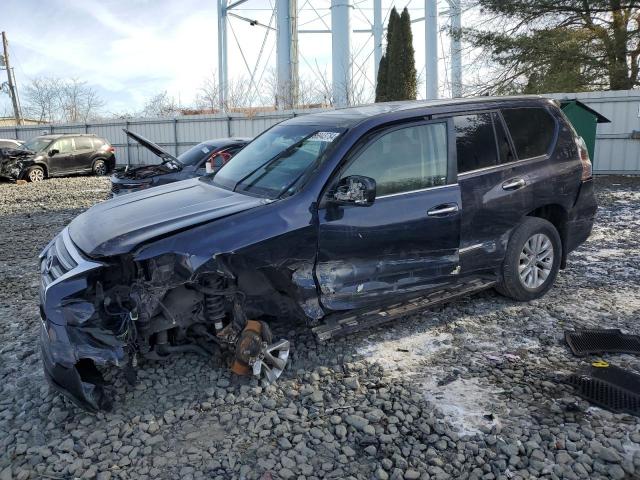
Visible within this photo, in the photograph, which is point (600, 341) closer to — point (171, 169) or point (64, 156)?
point (171, 169)

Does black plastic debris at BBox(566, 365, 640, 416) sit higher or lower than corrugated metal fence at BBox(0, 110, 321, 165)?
lower

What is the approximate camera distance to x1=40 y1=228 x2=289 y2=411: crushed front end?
303 cm

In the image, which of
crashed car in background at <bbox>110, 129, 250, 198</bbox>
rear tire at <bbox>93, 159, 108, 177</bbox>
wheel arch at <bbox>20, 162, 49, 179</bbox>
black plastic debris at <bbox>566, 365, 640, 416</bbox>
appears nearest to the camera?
black plastic debris at <bbox>566, 365, 640, 416</bbox>

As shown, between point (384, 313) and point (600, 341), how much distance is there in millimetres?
1638

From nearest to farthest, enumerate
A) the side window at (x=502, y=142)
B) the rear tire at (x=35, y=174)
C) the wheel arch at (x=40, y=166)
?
the side window at (x=502, y=142) → the wheel arch at (x=40, y=166) → the rear tire at (x=35, y=174)

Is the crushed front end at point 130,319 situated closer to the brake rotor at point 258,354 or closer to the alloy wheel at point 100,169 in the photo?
the brake rotor at point 258,354

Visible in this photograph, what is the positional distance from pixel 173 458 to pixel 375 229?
197 cm

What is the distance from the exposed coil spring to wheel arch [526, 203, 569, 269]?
3.06 meters

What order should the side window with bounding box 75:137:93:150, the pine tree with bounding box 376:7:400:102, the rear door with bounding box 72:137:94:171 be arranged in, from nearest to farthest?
the rear door with bounding box 72:137:94:171 < the side window with bounding box 75:137:93:150 < the pine tree with bounding box 376:7:400:102

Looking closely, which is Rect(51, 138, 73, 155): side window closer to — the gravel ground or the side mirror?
the gravel ground

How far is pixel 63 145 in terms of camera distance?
59.0 ft

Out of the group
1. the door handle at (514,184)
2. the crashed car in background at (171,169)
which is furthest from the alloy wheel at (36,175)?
the door handle at (514,184)

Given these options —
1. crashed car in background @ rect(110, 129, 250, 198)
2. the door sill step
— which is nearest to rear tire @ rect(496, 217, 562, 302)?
the door sill step

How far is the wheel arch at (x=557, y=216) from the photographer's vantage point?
16.3ft
